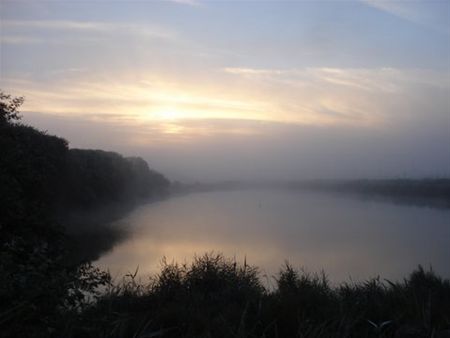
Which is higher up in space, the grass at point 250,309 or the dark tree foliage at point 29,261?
the dark tree foliage at point 29,261

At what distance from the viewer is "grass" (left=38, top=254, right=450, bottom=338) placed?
19.3ft

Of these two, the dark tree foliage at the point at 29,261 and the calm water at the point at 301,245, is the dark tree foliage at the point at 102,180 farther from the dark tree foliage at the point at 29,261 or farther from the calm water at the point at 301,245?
the dark tree foliage at the point at 29,261

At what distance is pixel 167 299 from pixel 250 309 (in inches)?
116

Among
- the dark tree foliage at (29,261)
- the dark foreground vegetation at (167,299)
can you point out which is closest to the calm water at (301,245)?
the dark foreground vegetation at (167,299)

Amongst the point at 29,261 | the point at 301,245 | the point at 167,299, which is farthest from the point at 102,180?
the point at 29,261

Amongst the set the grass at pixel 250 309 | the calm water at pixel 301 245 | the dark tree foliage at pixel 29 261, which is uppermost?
the dark tree foliage at pixel 29 261

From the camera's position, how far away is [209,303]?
30.9ft

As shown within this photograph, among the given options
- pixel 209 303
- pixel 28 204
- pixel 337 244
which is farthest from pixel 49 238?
pixel 337 244

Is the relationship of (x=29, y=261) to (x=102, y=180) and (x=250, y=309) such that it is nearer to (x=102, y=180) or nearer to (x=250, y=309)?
(x=250, y=309)

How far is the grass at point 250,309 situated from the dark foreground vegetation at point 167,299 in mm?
20

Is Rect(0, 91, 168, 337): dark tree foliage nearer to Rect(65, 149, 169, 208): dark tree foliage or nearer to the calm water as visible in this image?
the calm water

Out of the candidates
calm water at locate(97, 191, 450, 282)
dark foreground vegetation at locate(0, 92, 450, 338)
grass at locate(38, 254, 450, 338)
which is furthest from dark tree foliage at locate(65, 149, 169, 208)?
dark foreground vegetation at locate(0, 92, 450, 338)

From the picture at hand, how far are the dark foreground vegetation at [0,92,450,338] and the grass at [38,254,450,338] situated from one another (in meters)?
0.02

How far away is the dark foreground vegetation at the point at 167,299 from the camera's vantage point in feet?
17.1
